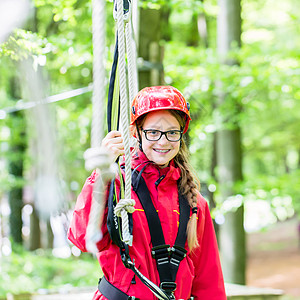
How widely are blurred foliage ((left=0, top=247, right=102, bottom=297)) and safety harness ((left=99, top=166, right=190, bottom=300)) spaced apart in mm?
7232

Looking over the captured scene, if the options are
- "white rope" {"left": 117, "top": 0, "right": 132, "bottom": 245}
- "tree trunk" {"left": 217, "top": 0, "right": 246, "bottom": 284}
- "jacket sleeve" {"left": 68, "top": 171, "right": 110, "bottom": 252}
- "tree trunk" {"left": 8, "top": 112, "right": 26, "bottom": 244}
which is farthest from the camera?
"tree trunk" {"left": 8, "top": 112, "right": 26, "bottom": 244}

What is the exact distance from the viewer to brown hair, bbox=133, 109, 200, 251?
2150mm

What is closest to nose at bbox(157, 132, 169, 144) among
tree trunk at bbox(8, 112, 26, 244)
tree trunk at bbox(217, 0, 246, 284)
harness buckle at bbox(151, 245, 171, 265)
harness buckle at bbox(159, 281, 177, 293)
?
harness buckle at bbox(151, 245, 171, 265)

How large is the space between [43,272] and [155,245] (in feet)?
27.9

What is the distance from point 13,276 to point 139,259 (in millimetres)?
8097

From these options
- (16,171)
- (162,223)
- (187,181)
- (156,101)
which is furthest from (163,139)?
(16,171)

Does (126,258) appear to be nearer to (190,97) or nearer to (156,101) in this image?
(156,101)

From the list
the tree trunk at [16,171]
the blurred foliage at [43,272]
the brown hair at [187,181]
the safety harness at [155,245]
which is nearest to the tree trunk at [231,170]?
the blurred foliage at [43,272]

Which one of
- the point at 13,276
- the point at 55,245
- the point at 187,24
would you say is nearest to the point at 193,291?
the point at 13,276

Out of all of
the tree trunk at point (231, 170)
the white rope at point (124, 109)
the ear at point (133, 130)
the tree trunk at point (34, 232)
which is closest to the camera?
the white rope at point (124, 109)

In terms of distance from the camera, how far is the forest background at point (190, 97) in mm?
5039

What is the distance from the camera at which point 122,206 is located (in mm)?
1822

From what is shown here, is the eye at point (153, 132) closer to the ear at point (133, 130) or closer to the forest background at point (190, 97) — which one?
the ear at point (133, 130)

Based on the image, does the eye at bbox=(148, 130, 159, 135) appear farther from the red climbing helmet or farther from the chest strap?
the chest strap
